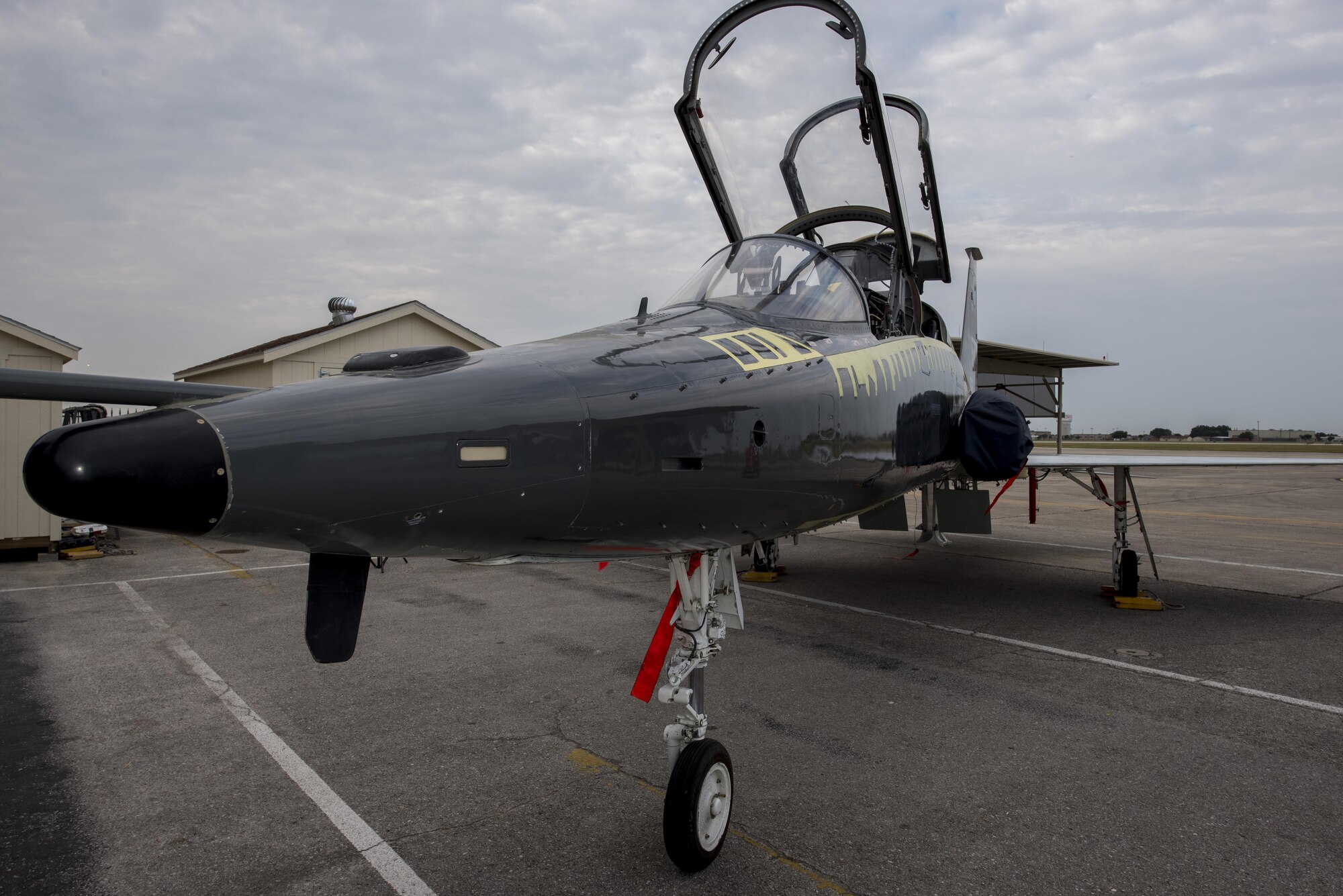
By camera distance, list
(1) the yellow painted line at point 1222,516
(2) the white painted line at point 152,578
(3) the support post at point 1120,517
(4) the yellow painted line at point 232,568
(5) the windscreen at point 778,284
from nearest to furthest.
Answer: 1. (5) the windscreen at point 778,284
2. (3) the support post at point 1120,517
3. (2) the white painted line at point 152,578
4. (4) the yellow painted line at point 232,568
5. (1) the yellow painted line at point 1222,516

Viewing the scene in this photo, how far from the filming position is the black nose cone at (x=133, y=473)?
164 centimetres

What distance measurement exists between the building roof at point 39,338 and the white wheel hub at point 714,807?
40.5 feet

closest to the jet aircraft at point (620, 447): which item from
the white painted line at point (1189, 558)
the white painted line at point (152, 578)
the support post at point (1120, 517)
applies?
the support post at point (1120, 517)

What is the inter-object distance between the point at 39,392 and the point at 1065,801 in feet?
14.2

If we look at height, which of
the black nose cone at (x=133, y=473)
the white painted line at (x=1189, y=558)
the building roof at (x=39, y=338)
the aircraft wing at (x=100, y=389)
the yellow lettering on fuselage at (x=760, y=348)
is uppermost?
the building roof at (x=39, y=338)

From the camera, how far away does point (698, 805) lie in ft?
10.4

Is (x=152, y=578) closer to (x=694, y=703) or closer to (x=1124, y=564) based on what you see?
(x=694, y=703)

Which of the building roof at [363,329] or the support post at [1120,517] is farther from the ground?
the building roof at [363,329]

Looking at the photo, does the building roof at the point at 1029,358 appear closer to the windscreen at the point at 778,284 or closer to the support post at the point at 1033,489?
the support post at the point at 1033,489

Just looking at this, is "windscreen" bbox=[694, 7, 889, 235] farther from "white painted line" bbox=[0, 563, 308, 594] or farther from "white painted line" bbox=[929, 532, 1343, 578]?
"white painted line" bbox=[0, 563, 308, 594]

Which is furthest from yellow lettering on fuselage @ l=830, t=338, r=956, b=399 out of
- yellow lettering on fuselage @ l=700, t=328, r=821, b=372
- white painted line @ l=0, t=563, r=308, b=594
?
white painted line @ l=0, t=563, r=308, b=594

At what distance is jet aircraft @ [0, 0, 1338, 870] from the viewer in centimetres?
179

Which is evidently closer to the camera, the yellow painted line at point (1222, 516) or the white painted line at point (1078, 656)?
the white painted line at point (1078, 656)

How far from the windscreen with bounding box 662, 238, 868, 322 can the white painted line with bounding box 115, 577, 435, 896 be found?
2830mm
